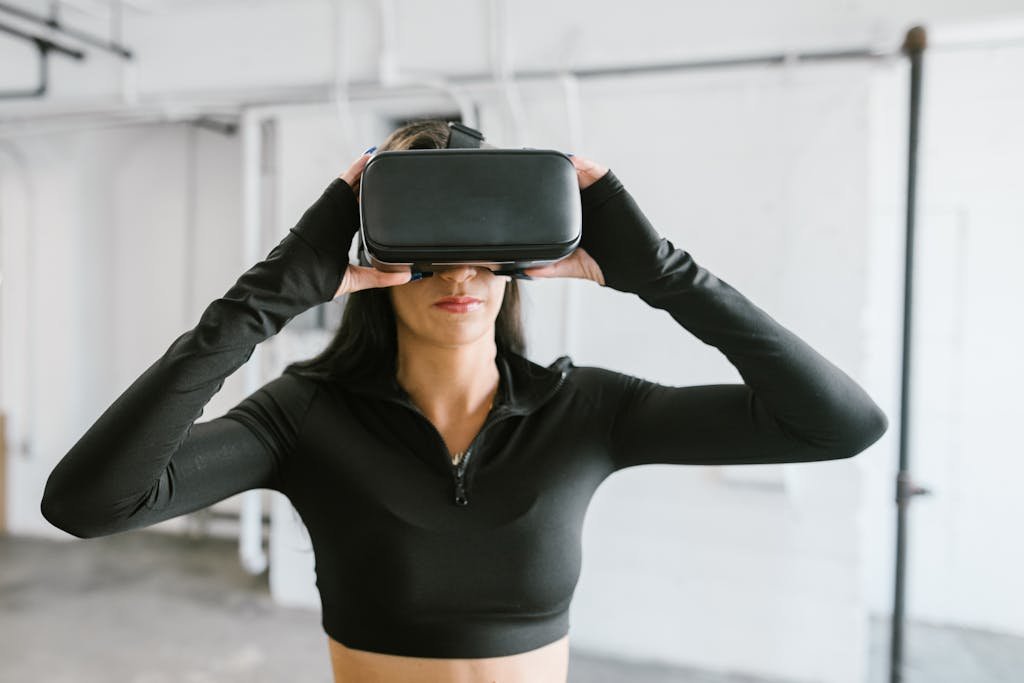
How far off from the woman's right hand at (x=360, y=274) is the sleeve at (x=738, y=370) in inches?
8.1

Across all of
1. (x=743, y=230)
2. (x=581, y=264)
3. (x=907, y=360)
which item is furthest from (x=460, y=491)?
(x=743, y=230)

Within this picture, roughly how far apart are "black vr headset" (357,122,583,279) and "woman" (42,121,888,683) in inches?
4.1

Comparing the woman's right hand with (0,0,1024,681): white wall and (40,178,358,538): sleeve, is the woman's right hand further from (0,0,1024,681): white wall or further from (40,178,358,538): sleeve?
(0,0,1024,681): white wall

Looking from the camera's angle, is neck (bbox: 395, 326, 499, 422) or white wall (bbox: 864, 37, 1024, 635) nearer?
neck (bbox: 395, 326, 499, 422)

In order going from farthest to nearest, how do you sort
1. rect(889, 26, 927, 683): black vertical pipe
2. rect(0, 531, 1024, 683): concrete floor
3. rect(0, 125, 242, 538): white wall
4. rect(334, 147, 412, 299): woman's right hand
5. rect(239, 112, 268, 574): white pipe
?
1. rect(0, 125, 242, 538): white wall
2. rect(239, 112, 268, 574): white pipe
3. rect(0, 531, 1024, 683): concrete floor
4. rect(889, 26, 927, 683): black vertical pipe
5. rect(334, 147, 412, 299): woman's right hand

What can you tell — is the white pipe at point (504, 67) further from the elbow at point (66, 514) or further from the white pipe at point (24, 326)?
the white pipe at point (24, 326)

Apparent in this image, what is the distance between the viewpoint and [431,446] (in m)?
0.78

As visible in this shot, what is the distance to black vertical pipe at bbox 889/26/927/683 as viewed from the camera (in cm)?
131

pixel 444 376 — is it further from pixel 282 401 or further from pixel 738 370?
pixel 738 370

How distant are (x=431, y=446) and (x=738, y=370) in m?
0.36

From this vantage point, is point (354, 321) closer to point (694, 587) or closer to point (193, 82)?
point (694, 587)

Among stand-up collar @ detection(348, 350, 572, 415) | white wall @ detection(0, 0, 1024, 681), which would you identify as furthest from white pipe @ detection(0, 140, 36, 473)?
Answer: stand-up collar @ detection(348, 350, 572, 415)

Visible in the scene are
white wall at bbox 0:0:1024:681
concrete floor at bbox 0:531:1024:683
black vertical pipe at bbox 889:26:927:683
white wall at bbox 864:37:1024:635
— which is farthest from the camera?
white wall at bbox 864:37:1024:635

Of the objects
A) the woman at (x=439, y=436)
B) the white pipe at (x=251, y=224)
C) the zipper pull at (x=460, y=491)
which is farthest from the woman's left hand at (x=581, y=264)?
the white pipe at (x=251, y=224)
